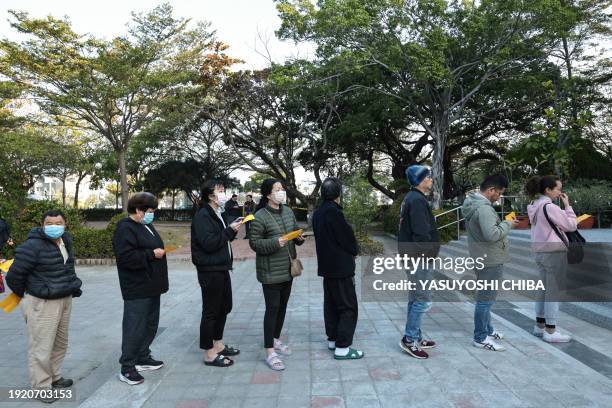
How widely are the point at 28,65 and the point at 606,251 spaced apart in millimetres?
17818

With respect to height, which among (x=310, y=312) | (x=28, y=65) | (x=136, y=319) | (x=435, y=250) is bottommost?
(x=310, y=312)

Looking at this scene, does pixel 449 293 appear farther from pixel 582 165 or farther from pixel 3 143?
pixel 3 143

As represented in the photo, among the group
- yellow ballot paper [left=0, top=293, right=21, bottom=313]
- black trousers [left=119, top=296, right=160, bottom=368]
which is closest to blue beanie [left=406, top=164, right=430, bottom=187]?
black trousers [left=119, top=296, right=160, bottom=368]

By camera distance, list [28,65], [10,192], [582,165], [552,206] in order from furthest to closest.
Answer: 1. [582,165]
2. [28,65]
3. [10,192]
4. [552,206]

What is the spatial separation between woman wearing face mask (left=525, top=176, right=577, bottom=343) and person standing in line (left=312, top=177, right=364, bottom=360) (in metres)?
1.95

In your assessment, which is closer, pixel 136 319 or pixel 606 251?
pixel 136 319

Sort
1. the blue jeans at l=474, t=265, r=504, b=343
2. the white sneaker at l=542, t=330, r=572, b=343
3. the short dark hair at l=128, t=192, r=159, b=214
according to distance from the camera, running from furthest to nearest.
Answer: the white sneaker at l=542, t=330, r=572, b=343, the blue jeans at l=474, t=265, r=504, b=343, the short dark hair at l=128, t=192, r=159, b=214

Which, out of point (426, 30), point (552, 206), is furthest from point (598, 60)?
point (552, 206)

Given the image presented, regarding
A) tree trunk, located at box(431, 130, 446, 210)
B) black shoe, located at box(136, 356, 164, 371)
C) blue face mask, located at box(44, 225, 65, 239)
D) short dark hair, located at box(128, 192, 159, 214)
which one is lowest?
black shoe, located at box(136, 356, 164, 371)

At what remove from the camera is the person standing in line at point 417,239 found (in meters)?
4.00

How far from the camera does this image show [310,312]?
20.2 feet

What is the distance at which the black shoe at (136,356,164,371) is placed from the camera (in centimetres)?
405

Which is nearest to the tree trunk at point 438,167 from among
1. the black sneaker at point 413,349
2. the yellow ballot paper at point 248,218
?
the black sneaker at point 413,349

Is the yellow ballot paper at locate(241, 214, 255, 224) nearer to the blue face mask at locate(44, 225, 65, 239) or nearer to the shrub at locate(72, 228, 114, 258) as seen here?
the blue face mask at locate(44, 225, 65, 239)
